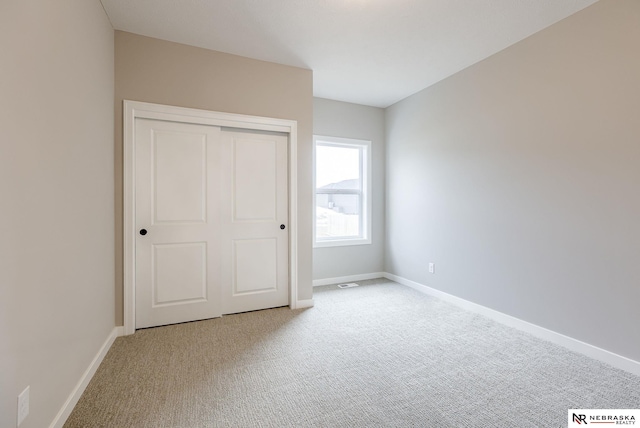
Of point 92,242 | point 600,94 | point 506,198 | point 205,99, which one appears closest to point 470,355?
point 506,198

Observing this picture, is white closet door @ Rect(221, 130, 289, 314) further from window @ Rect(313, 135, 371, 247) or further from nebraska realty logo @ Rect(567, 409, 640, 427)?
nebraska realty logo @ Rect(567, 409, 640, 427)

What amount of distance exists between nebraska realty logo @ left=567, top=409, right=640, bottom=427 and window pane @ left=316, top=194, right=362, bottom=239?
322 centimetres

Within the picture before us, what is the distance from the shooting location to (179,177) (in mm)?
2885

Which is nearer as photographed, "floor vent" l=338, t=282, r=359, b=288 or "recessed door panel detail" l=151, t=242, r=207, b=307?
"recessed door panel detail" l=151, t=242, r=207, b=307

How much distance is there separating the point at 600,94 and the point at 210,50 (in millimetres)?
3414

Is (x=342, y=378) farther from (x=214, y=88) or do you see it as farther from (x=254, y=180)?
(x=214, y=88)

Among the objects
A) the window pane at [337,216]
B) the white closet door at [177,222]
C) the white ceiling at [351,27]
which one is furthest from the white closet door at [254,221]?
the window pane at [337,216]

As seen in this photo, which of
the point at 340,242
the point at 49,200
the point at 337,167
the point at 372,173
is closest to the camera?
the point at 49,200

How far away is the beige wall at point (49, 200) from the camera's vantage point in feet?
3.81

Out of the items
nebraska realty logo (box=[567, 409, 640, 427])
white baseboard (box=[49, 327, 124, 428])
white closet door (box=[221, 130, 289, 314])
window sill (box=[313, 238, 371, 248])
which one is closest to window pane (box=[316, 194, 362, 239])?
window sill (box=[313, 238, 371, 248])

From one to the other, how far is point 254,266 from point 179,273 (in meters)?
0.75

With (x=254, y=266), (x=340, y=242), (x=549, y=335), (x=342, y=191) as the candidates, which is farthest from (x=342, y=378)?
(x=342, y=191)

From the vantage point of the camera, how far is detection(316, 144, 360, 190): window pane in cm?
443

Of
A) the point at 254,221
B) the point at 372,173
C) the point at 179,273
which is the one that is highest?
the point at 372,173
